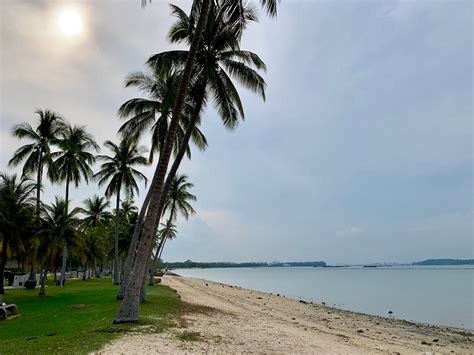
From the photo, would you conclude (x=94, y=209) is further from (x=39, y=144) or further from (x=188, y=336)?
(x=188, y=336)

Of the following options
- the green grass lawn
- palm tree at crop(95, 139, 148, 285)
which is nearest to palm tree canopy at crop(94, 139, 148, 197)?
palm tree at crop(95, 139, 148, 285)

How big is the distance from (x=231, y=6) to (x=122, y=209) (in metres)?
40.0

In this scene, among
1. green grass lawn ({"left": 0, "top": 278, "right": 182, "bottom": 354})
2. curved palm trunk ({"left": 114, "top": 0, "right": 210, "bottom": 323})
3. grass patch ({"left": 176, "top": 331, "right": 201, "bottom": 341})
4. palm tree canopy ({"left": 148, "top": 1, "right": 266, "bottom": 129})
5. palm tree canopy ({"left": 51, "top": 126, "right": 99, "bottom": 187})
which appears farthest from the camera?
palm tree canopy ({"left": 51, "top": 126, "right": 99, "bottom": 187})

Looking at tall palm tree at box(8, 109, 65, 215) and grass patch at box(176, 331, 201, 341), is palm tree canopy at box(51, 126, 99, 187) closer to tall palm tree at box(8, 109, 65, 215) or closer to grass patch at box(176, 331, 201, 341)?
tall palm tree at box(8, 109, 65, 215)

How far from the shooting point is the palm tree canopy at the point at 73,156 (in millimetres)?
31297

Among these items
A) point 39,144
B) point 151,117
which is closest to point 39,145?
point 39,144

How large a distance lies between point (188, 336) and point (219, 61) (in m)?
10.0

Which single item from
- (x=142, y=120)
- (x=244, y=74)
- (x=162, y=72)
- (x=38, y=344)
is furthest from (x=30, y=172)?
(x=38, y=344)

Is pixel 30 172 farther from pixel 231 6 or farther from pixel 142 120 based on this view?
pixel 231 6

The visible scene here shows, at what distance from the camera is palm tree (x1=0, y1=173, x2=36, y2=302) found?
2173 cm

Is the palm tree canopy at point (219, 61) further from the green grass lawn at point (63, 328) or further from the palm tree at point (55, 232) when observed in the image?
the palm tree at point (55, 232)

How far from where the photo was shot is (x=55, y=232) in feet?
79.7

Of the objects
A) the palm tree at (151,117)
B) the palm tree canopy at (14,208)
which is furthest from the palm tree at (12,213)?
the palm tree at (151,117)

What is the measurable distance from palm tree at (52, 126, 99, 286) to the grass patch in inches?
948
